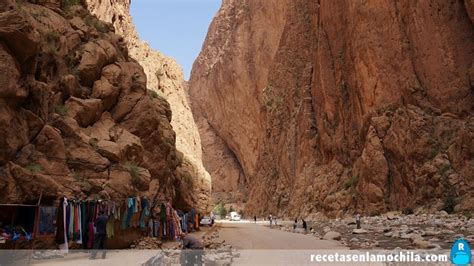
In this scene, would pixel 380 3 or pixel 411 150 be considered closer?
pixel 411 150

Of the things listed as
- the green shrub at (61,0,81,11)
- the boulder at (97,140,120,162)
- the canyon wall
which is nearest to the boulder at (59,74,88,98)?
the canyon wall

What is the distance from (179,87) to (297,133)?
48.3 ft

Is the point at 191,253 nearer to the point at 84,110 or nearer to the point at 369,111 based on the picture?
the point at 84,110

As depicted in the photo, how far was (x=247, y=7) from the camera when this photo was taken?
286 feet

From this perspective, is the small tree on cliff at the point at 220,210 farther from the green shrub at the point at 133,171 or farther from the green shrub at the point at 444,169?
the green shrub at the point at 133,171

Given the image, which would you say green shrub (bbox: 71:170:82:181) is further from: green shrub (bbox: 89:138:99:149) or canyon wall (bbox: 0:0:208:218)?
green shrub (bbox: 89:138:99:149)

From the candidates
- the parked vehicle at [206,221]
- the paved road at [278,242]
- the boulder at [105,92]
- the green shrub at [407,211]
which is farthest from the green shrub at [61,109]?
the parked vehicle at [206,221]

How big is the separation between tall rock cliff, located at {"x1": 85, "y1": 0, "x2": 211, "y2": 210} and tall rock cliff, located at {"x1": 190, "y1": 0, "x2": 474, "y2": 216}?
34.9 feet

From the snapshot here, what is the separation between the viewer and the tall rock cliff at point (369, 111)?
30.6m

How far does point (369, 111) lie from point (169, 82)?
19906mm

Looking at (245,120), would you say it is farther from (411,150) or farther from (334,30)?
(411,150)

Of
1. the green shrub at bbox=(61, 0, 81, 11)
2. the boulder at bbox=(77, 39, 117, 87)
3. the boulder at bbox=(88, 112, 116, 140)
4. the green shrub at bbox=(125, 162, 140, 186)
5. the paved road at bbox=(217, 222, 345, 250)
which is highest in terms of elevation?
the green shrub at bbox=(61, 0, 81, 11)

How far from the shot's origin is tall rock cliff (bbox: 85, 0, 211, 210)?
126ft

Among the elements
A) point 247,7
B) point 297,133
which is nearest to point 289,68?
point 297,133
